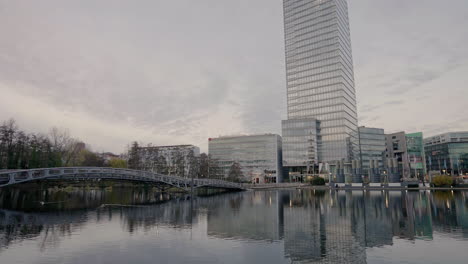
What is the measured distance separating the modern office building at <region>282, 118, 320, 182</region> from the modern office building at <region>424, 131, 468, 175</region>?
56.2 metres

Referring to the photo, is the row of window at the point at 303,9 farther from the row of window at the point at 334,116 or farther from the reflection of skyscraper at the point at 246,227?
the reflection of skyscraper at the point at 246,227

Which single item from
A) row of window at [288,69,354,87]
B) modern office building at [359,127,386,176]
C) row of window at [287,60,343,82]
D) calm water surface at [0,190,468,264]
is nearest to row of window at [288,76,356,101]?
row of window at [288,69,354,87]

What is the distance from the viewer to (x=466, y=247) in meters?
16.7

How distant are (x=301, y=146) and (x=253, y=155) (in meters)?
36.2

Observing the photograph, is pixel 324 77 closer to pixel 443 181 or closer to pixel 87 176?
pixel 443 181

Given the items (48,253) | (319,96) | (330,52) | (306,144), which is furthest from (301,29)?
(48,253)

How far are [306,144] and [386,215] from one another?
4017 inches

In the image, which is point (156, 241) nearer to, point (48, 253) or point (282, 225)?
point (48, 253)

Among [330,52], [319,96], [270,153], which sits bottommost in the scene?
[270,153]

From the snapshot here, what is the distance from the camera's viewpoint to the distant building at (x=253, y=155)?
15400 cm

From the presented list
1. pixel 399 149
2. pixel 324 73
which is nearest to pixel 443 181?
pixel 324 73

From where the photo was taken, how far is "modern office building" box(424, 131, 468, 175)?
13300 cm

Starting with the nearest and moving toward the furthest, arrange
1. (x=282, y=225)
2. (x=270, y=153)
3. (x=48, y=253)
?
(x=48, y=253) → (x=282, y=225) → (x=270, y=153)

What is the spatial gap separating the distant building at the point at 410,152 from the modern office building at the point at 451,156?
9430 millimetres
